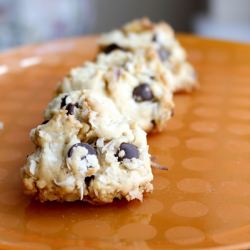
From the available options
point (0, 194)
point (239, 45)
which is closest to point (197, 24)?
point (239, 45)

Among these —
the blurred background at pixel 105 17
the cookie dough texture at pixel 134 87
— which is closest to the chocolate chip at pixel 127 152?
the cookie dough texture at pixel 134 87

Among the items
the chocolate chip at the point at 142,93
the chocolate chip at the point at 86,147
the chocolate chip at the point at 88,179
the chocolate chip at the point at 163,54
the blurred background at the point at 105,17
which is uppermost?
the blurred background at the point at 105,17

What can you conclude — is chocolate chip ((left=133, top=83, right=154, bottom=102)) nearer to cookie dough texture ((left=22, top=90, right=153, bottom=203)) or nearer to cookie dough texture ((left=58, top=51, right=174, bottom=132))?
cookie dough texture ((left=58, top=51, right=174, bottom=132))

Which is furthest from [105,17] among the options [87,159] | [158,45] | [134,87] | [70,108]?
[87,159]

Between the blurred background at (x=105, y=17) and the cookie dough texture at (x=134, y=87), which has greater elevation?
the blurred background at (x=105, y=17)

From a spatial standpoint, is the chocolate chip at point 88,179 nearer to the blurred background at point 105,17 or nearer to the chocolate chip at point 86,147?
the chocolate chip at point 86,147

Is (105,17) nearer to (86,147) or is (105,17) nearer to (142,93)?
(142,93)
